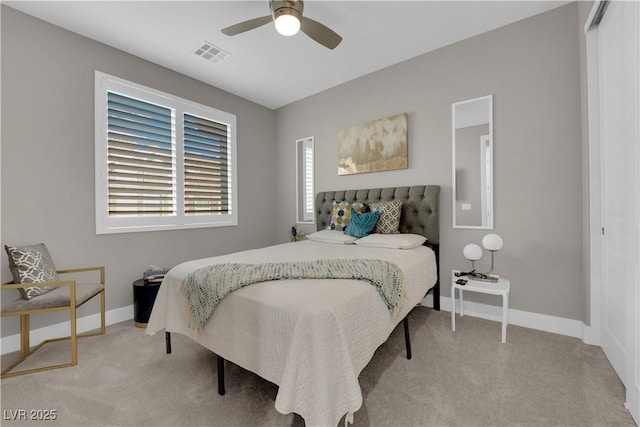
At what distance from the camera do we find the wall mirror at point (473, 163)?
2561 millimetres

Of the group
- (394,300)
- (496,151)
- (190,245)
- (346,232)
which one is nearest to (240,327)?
(394,300)

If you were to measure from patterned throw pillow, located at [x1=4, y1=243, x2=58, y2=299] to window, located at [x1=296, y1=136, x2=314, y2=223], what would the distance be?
2.79 m

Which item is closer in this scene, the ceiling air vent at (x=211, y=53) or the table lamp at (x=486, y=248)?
the table lamp at (x=486, y=248)

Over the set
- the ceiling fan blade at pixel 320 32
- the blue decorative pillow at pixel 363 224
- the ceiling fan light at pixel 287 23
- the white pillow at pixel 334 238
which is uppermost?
the ceiling fan blade at pixel 320 32

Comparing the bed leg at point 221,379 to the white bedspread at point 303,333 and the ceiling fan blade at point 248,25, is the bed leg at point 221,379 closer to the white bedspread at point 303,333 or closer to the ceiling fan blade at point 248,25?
the white bedspread at point 303,333

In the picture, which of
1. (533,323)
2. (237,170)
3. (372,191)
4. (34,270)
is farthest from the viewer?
(237,170)

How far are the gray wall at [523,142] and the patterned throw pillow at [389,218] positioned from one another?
41cm

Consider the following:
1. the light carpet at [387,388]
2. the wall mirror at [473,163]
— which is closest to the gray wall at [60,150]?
the light carpet at [387,388]

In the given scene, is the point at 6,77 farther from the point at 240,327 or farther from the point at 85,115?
the point at 240,327

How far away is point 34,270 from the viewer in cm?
198

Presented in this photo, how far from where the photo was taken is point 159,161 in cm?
302

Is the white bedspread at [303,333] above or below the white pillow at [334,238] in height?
below

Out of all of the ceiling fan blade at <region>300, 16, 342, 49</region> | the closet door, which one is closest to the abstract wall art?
the ceiling fan blade at <region>300, 16, 342, 49</region>

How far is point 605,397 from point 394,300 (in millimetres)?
1277
